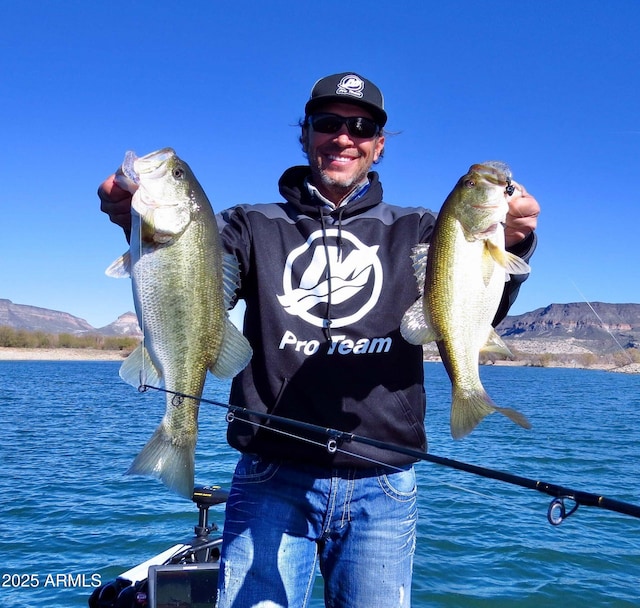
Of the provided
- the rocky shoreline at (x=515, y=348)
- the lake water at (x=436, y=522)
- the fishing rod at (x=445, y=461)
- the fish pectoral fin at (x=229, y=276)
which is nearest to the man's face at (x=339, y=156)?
the fish pectoral fin at (x=229, y=276)

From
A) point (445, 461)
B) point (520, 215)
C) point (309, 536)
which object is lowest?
point (309, 536)

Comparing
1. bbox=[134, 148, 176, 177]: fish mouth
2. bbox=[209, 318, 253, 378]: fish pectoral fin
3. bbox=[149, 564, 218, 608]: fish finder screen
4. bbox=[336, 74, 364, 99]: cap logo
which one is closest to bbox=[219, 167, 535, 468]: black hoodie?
bbox=[209, 318, 253, 378]: fish pectoral fin

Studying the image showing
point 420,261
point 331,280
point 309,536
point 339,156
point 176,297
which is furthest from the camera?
point 339,156

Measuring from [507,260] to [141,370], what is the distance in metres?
2.12

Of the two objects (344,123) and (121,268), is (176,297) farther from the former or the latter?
(344,123)

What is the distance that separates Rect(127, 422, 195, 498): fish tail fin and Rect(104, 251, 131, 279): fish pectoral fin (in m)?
0.87

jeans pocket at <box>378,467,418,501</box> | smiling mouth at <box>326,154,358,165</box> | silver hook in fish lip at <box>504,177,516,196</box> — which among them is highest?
smiling mouth at <box>326,154,358,165</box>

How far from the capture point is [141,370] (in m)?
3.45

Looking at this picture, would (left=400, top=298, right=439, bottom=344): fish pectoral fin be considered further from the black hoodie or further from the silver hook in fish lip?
the silver hook in fish lip

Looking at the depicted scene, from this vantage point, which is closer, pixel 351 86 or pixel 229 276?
pixel 229 276

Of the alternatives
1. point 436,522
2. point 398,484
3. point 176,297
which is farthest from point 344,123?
point 436,522

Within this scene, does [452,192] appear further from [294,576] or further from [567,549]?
[567,549]

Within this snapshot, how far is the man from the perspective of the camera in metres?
3.35

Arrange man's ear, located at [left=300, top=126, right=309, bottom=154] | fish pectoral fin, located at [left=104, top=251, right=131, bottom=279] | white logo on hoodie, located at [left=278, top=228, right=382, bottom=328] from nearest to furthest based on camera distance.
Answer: fish pectoral fin, located at [left=104, top=251, right=131, bottom=279] → white logo on hoodie, located at [left=278, top=228, right=382, bottom=328] → man's ear, located at [left=300, top=126, right=309, bottom=154]
